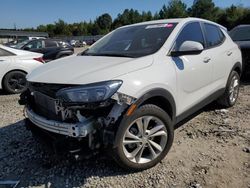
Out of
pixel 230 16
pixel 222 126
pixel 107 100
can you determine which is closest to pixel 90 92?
pixel 107 100

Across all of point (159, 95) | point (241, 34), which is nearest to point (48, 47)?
point (241, 34)

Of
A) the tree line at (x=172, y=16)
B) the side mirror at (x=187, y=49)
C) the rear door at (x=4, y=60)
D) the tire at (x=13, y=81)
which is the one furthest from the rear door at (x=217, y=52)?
the tree line at (x=172, y=16)

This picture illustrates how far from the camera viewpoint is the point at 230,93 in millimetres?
5422

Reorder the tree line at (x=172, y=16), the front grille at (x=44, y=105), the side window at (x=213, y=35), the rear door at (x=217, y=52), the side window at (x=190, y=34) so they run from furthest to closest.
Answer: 1. the tree line at (x=172, y=16)
2. the side window at (x=213, y=35)
3. the rear door at (x=217, y=52)
4. the side window at (x=190, y=34)
5. the front grille at (x=44, y=105)

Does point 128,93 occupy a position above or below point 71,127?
above

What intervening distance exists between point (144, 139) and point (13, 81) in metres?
5.52

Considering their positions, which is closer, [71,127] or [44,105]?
[71,127]

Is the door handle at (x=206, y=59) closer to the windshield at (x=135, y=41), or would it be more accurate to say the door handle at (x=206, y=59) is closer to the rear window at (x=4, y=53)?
the windshield at (x=135, y=41)

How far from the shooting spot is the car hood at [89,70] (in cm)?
291

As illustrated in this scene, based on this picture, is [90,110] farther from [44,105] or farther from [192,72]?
[192,72]

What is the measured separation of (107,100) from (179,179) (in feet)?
4.04

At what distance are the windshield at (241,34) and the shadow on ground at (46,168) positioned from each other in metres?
7.33

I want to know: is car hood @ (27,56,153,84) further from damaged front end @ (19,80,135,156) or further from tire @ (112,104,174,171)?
tire @ (112,104,174,171)

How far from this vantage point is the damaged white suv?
2.82 meters
